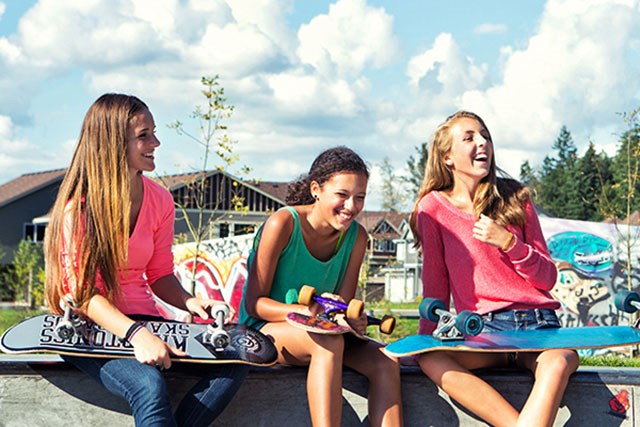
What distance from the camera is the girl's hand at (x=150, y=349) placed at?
288 centimetres

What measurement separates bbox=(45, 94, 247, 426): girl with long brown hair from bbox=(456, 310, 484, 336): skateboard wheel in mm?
843

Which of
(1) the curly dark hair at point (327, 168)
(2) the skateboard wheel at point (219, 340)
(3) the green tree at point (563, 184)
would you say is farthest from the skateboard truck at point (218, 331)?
(3) the green tree at point (563, 184)

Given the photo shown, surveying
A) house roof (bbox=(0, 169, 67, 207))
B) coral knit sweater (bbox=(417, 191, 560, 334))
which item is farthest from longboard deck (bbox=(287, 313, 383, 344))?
house roof (bbox=(0, 169, 67, 207))

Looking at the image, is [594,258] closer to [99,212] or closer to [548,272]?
[548,272]

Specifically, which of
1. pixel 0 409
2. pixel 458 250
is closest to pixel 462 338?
pixel 458 250

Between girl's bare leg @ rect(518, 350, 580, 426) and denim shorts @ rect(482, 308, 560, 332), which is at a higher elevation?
denim shorts @ rect(482, 308, 560, 332)

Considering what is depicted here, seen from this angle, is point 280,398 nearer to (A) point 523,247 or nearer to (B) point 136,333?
(B) point 136,333

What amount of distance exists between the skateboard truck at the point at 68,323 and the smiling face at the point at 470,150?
183 centimetres

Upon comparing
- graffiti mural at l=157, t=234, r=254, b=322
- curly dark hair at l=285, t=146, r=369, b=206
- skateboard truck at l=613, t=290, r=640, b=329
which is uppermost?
curly dark hair at l=285, t=146, r=369, b=206

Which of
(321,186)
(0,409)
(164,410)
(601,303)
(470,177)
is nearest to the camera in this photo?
(164,410)

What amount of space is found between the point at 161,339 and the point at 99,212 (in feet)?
1.79

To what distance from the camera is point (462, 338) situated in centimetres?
326

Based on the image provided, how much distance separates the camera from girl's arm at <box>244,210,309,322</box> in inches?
133

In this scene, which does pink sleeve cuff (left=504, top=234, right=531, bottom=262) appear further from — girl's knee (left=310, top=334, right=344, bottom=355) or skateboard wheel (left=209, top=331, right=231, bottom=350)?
skateboard wheel (left=209, top=331, right=231, bottom=350)
